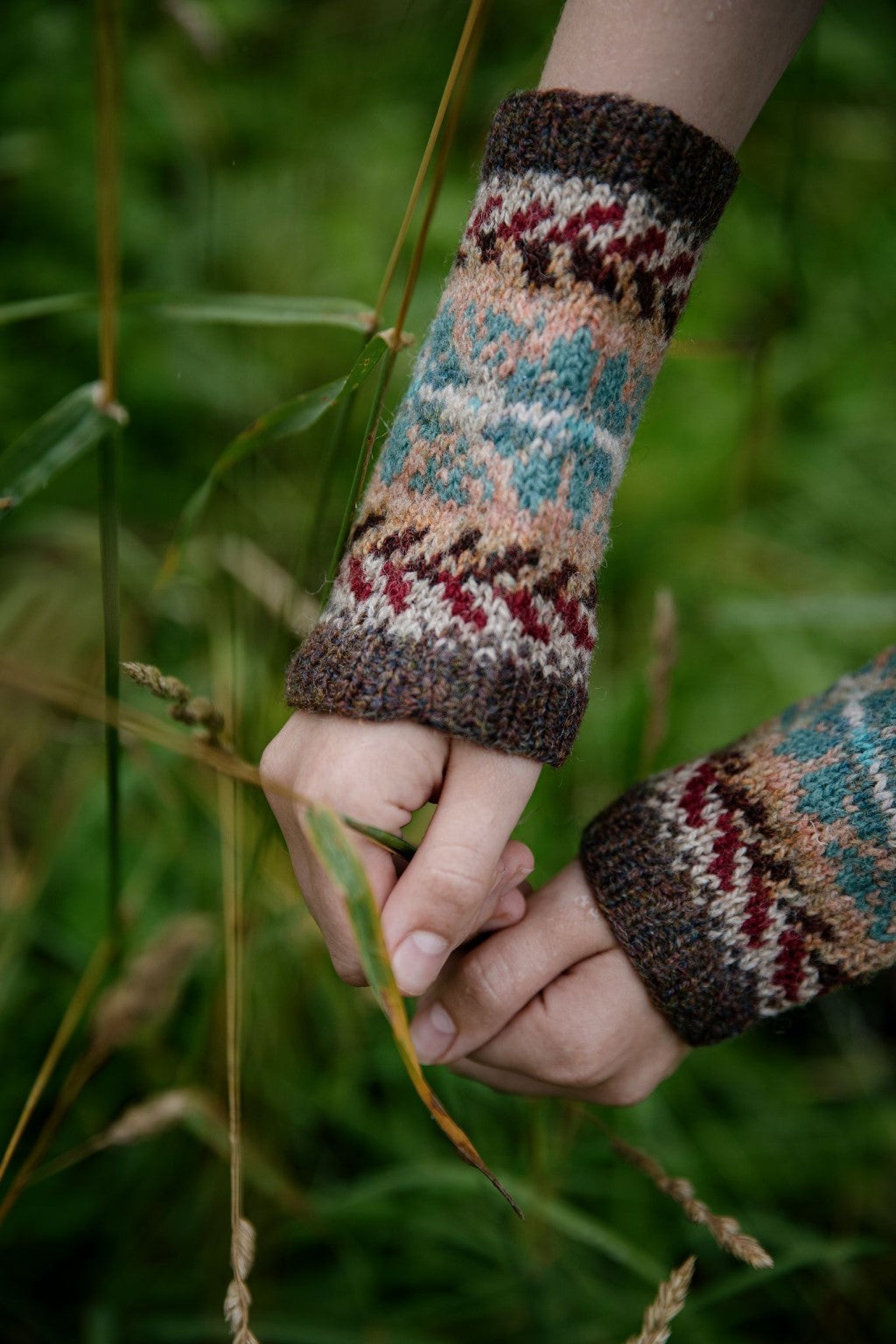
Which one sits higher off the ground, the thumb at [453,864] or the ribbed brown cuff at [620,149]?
the ribbed brown cuff at [620,149]

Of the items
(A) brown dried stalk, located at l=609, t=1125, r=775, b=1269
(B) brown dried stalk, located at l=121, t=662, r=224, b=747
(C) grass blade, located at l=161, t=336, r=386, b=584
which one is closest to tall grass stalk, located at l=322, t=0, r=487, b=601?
(C) grass blade, located at l=161, t=336, r=386, b=584

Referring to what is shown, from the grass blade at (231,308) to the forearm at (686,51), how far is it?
22cm

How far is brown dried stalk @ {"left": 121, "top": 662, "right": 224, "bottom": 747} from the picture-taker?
0.63 m

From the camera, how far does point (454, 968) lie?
802mm

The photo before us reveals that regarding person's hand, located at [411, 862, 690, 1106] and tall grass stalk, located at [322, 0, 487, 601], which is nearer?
tall grass stalk, located at [322, 0, 487, 601]

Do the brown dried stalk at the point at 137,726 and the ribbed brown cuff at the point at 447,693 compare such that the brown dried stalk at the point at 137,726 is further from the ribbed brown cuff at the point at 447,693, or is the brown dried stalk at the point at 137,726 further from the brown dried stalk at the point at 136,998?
the brown dried stalk at the point at 136,998

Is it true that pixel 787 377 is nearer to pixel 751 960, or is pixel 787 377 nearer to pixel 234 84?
pixel 234 84

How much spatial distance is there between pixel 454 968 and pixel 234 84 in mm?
1623

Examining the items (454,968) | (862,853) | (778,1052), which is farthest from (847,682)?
(778,1052)

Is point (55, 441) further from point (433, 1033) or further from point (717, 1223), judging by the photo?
point (717, 1223)

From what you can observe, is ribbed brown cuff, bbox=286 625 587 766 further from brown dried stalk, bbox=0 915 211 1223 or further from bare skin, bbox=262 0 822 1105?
brown dried stalk, bbox=0 915 211 1223

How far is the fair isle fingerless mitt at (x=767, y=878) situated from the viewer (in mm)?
735

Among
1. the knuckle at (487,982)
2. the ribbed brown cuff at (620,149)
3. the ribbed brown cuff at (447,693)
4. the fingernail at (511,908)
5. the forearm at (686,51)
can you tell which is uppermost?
the forearm at (686,51)

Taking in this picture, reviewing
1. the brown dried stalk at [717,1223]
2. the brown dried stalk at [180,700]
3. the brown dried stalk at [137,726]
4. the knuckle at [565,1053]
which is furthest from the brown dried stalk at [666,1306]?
the brown dried stalk at [180,700]
